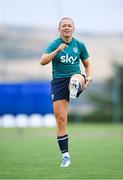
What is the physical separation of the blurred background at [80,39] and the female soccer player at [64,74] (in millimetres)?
13359

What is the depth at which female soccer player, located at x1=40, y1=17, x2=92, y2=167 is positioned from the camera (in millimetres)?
8438

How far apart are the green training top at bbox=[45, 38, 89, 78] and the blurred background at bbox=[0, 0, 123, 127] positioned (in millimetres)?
13348

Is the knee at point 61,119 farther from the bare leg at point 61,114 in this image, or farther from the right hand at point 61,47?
the right hand at point 61,47

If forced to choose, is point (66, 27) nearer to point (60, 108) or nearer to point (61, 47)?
point (61, 47)

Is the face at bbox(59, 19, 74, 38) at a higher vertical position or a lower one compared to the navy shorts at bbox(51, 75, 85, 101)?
higher

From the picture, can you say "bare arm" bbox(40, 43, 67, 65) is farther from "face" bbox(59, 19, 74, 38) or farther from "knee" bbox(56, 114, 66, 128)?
"knee" bbox(56, 114, 66, 128)

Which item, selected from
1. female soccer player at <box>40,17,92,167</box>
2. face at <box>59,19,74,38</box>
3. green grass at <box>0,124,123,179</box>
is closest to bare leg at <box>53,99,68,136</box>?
female soccer player at <box>40,17,92,167</box>

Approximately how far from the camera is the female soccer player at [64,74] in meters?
8.44

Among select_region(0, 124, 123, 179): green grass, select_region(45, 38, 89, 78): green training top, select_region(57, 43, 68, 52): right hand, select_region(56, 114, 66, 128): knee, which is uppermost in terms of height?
select_region(57, 43, 68, 52): right hand

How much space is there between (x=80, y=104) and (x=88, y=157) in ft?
41.9

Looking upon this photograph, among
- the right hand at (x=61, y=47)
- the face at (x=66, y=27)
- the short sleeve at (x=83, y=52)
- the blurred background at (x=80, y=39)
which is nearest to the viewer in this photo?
the right hand at (x=61, y=47)

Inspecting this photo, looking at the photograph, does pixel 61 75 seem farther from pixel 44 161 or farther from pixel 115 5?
pixel 115 5

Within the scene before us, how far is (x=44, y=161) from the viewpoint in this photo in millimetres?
9172

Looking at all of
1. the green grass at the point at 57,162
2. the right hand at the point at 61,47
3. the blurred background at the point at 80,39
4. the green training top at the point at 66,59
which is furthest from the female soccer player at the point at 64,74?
the blurred background at the point at 80,39
